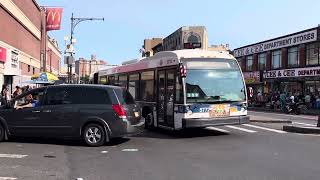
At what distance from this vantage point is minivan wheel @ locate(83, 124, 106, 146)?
14.2 m

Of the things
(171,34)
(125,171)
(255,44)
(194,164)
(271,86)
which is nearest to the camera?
(125,171)

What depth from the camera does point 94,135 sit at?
14289 mm

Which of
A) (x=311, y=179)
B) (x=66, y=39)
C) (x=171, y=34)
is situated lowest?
(x=311, y=179)

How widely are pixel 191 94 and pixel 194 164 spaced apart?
550 cm

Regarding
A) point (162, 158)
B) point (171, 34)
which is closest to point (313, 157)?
point (162, 158)

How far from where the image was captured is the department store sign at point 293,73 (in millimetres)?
45344

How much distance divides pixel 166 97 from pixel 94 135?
4.00 metres

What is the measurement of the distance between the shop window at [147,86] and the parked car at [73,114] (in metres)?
4.14

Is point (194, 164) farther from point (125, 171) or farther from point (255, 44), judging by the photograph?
point (255, 44)

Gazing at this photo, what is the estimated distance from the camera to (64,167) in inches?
416

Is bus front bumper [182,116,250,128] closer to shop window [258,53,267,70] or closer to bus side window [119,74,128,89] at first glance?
bus side window [119,74,128,89]

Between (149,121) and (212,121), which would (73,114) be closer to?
(212,121)

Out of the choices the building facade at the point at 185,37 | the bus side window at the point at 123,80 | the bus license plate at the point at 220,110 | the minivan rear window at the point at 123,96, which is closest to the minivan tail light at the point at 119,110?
the minivan rear window at the point at 123,96

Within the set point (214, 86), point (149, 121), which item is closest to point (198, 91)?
point (214, 86)
